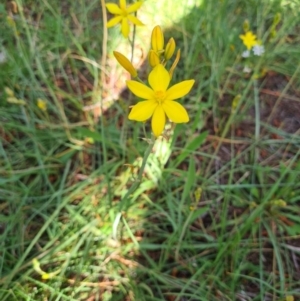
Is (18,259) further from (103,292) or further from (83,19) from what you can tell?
(83,19)

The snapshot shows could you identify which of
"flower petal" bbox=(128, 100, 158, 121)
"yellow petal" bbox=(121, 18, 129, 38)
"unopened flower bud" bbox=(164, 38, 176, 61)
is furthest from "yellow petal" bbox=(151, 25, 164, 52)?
"yellow petal" bbox=(121, 18, 129, 38)

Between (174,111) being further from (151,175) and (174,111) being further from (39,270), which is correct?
(39,270)

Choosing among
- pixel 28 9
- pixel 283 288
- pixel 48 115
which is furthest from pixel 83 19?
pixel 283 288

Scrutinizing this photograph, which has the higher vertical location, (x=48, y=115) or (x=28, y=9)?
(x=28, y=9)

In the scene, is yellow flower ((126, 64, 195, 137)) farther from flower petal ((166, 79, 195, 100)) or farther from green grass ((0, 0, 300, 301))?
green grass ((0, 0, 300, 301))

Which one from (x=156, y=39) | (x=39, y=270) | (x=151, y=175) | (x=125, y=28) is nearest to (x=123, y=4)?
(x=125, y=28)

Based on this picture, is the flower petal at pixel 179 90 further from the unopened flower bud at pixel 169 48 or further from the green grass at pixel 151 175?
the green grass at pixel 151 175

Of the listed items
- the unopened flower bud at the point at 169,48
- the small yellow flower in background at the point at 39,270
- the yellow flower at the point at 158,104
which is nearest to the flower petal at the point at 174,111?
the yellow flower at the point at 158,104

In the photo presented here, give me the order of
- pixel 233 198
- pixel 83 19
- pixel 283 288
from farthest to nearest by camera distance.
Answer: pixel 83 19
pixel 233 198
pixel 283 288
